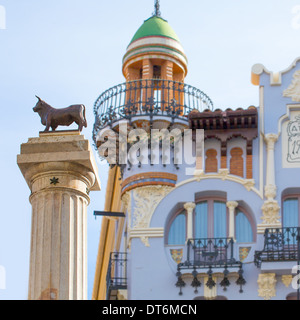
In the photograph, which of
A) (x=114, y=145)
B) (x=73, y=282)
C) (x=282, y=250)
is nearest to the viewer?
(x=73, y=282)

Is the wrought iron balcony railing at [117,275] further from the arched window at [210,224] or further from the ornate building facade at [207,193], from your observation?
the arched window at [210,224]

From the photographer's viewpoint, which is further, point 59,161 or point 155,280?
point 155,280

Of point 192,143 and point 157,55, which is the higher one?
point 157,55

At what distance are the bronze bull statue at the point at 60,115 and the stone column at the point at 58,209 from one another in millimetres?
614

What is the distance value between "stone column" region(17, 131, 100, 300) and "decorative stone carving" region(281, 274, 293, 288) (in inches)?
510

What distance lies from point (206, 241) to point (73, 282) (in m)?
13.9

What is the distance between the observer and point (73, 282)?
25000 mm

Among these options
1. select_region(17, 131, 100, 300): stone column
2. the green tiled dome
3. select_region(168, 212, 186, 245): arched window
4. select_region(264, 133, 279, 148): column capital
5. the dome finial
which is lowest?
select_region(17, 131, 100, 300): stone column

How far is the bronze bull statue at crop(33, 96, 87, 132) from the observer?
26469mm

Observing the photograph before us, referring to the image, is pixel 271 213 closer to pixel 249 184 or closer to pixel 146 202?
pixel 249 184

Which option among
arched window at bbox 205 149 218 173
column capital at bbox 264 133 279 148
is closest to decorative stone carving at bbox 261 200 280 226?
column capital at bbox 264 133 279 148

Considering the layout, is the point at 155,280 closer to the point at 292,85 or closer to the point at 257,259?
the point at 257,259

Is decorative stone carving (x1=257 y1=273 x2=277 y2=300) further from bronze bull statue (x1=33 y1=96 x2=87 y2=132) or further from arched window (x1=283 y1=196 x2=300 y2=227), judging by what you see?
bronze bull statue (x1=33 y1=96 x2=87 y2=132)
